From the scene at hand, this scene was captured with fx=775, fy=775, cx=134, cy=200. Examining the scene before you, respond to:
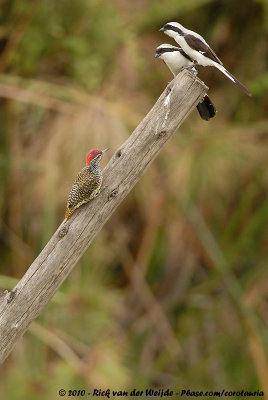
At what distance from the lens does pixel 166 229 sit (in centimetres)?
616

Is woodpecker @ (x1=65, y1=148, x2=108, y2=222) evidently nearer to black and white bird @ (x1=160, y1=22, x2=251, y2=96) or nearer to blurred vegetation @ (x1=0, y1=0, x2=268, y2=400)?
black and white bird @ (x1=160, y1=22, x2=251, y2=96)

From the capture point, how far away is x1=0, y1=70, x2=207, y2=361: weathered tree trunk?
2.56 meters

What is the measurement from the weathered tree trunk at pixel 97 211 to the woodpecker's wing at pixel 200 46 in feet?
0.63

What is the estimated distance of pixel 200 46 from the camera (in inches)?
108

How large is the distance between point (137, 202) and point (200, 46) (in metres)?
3.16

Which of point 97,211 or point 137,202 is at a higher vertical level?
point 137,202

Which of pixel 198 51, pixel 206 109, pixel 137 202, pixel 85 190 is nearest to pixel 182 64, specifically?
pixel 198 51

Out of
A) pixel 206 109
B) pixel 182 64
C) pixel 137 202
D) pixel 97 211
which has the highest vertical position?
pixel 137 202

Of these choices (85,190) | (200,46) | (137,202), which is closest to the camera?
(85,190)

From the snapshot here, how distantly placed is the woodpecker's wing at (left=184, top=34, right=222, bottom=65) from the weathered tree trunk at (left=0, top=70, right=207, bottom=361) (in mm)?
191

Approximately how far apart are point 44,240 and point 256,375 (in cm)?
206

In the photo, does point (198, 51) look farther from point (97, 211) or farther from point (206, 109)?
point (97, 211)

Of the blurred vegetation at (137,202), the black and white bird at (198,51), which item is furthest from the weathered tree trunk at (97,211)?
the blurred vegetation at (137,202)

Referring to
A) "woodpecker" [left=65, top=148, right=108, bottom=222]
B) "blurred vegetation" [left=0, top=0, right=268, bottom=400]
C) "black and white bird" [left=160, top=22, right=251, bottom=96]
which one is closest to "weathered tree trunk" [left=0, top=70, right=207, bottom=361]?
"woodpecker" [left=65, top=148, right=108, bottom=222]
